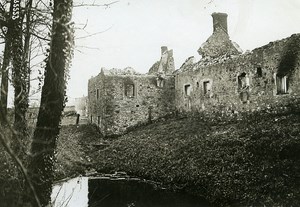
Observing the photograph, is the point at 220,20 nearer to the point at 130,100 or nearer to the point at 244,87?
the point at 130,100

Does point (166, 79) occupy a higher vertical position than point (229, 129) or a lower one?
higher

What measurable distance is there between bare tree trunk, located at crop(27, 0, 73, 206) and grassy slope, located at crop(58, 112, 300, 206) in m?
6.10

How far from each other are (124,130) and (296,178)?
1709 centimetres

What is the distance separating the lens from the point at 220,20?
26469mm

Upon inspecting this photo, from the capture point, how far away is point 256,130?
13898mm

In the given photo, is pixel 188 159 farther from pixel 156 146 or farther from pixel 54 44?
pixel 54 44

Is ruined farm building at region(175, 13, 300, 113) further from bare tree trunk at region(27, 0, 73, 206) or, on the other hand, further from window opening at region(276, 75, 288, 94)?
bare tree trunk at region(27, 0, 73, 206)

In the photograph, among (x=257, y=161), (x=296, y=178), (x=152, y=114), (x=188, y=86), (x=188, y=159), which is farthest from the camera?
(x=152, y=114)

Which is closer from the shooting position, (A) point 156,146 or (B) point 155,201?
(B) point 155,201

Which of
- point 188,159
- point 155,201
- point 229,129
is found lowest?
point 155,201

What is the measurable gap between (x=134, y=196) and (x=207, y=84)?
37.7 ft

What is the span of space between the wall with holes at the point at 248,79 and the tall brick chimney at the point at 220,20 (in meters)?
5.15

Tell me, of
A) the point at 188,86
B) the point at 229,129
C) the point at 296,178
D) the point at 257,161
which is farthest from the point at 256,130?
the point at 188,86

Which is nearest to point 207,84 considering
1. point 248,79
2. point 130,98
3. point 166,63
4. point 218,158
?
point 248,79
